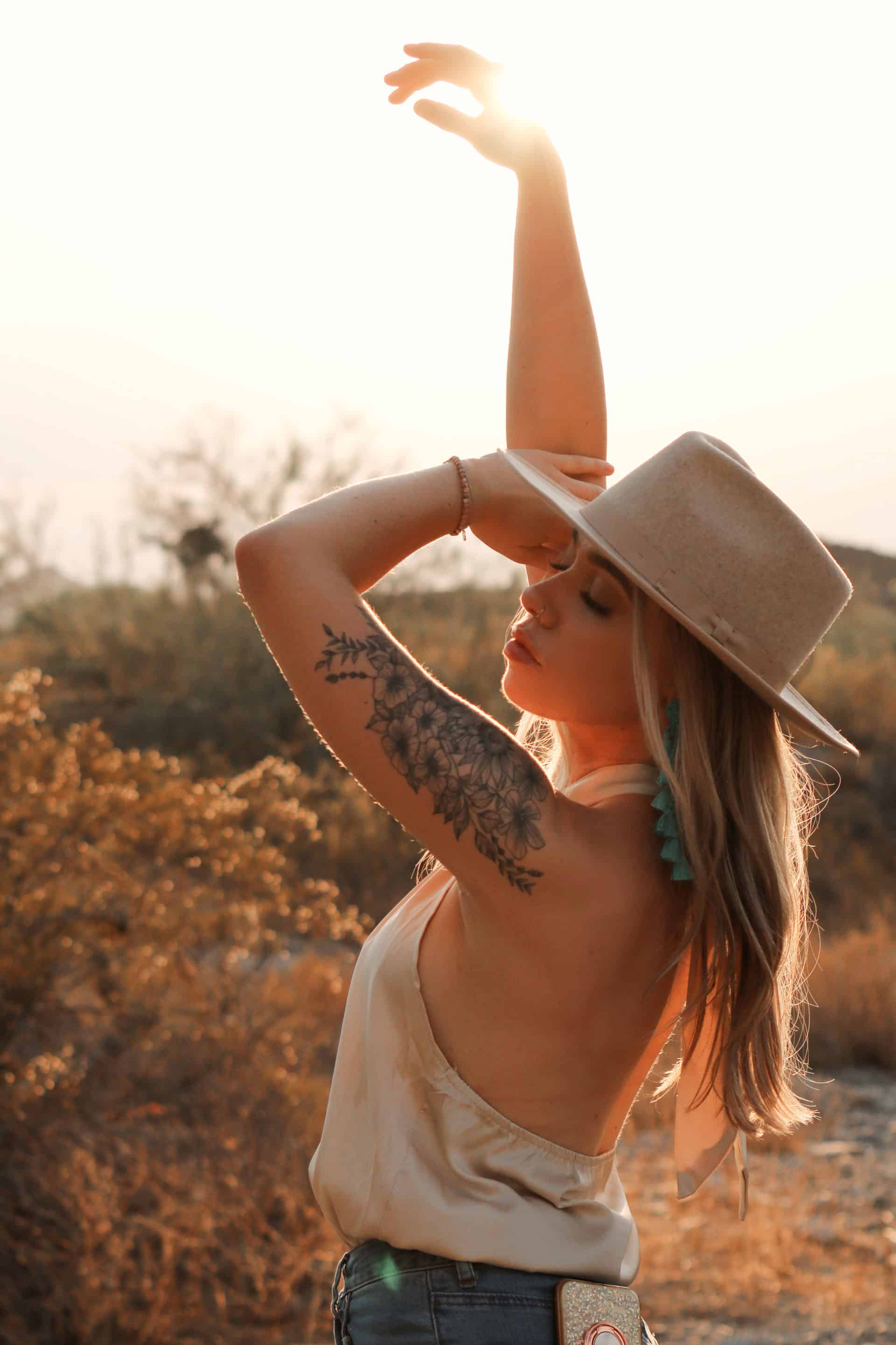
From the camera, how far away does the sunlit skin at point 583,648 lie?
67.7 inches

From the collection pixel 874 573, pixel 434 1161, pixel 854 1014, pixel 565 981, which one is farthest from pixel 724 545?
pixel 874 573

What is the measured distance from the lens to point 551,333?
2078mm

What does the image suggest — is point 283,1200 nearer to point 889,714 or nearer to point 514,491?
point 514,491

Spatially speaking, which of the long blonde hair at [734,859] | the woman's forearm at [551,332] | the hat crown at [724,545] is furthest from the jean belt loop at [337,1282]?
the woman's forearm at [551,332]

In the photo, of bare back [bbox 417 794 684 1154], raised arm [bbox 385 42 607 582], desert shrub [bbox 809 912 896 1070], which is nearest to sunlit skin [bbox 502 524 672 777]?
bare back [bbox 417 794 684 1154]

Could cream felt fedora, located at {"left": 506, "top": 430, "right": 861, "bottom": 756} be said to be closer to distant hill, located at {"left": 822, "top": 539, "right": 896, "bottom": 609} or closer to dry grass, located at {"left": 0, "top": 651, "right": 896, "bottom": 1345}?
dry grass, located at {"left": 0, "top": 651, "right": 896, "bottom": 1345}

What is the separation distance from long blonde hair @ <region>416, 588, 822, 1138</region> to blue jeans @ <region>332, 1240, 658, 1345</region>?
14.0 inches

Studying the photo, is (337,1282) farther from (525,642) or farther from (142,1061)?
(142,1061)

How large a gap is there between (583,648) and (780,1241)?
15.8 ft

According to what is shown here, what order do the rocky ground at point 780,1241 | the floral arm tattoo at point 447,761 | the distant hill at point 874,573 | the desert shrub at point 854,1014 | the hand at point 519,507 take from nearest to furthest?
the floral arm tattoo at point 447,761, the hand at point 519,507, the rocky ground at point 780,1241, the desert shrub at point 854,1014, the distant hill at point 874,573

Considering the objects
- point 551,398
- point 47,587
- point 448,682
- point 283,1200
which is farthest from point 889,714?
point 551,398

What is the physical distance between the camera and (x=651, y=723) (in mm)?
1627

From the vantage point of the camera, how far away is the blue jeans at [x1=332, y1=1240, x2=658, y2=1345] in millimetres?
1552

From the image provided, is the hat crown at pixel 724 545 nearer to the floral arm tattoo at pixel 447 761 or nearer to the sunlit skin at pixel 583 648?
the sunlit skin at pixel 583 648
